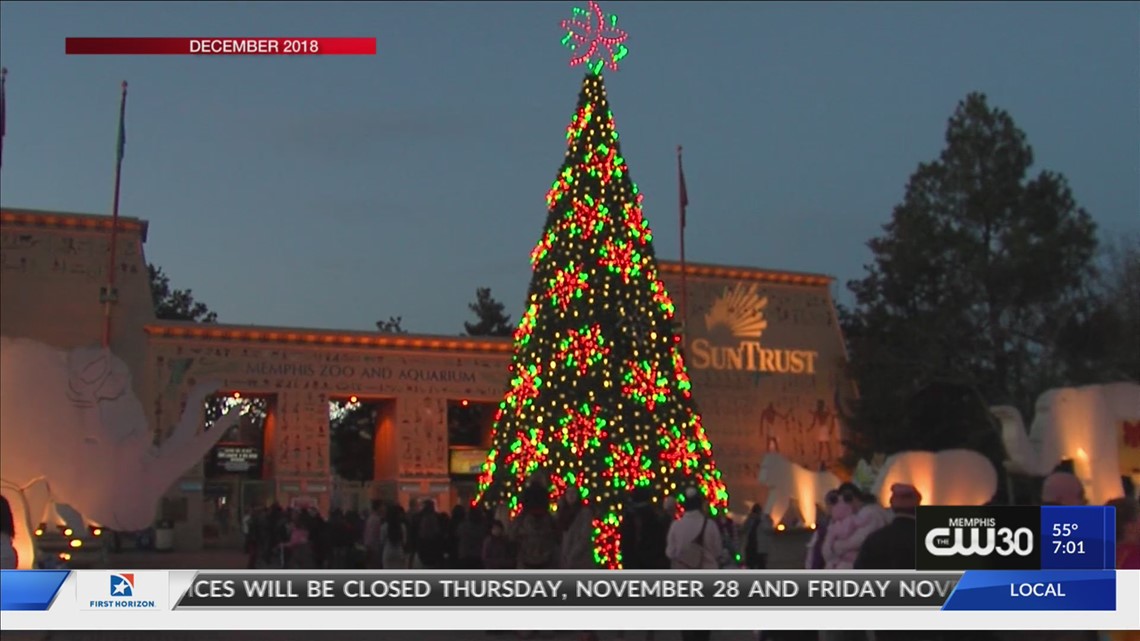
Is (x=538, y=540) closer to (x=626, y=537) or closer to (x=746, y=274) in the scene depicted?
(x=626, y=537)

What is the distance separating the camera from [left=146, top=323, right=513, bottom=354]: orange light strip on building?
1233 inches

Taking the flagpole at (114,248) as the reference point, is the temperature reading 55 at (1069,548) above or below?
below

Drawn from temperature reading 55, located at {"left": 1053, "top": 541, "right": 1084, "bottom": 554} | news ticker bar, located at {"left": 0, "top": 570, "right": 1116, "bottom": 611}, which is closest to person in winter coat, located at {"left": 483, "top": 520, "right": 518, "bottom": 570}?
news ticker bar, located at {"left": 0, "top": 570, "right": 1116, "bottom": 611}

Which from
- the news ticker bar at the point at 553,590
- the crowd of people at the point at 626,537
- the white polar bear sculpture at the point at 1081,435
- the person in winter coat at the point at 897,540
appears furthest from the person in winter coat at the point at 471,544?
the person in winter coat at the point at 897,540

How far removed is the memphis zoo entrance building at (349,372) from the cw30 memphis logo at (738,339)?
0.04 m

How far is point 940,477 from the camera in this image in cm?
2373

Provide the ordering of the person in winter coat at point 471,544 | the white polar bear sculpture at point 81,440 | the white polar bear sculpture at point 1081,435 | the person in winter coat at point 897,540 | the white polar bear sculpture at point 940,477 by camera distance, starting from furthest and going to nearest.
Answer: the white polar bear sculpture at point 940,477
the white polar bear sculpture at point 81,440
the white polar bear sculpture at point 1081,435
the person in winter coat at point 471,544
the person in winter coat at point 897,540

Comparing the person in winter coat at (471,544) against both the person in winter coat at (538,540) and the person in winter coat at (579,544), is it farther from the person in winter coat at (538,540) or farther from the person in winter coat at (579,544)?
the person in winter coat at (579,544)

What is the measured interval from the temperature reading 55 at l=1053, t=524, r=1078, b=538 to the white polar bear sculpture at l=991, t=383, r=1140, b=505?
8075mm

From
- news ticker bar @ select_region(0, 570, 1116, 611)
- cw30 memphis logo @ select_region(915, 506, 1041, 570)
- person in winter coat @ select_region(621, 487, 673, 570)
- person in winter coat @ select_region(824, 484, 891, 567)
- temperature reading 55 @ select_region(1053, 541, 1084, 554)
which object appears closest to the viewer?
cw30 memphis logo @ select_region(915, 506, 1041, 570)

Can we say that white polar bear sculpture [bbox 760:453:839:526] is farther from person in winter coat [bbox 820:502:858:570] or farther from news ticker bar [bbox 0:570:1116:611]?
news ticker bar [bbox 0:570:1116:611]

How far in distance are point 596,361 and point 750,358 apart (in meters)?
16.9

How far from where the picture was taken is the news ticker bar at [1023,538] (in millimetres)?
8099

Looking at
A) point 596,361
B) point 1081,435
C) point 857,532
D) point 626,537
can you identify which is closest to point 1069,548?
point 857,532
